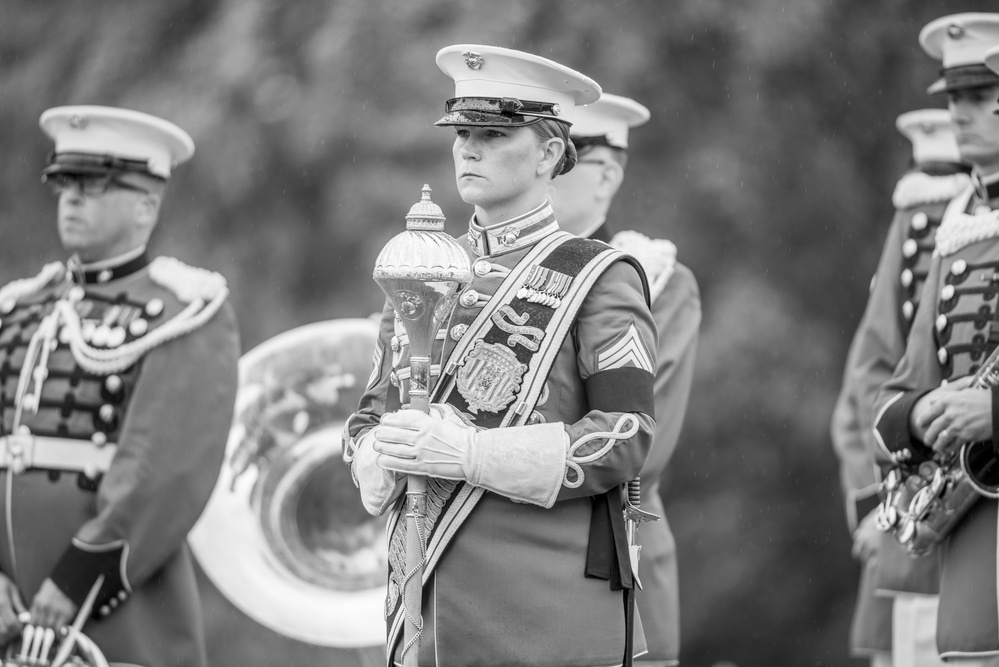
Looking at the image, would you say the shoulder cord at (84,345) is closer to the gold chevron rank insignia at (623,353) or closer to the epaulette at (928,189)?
the gold chevron rank insignia at (623,353)

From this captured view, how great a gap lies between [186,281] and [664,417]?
5.67 ft

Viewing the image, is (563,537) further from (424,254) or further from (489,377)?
(424,254)

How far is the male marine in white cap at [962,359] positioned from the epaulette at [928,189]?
77 cm

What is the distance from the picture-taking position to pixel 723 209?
802 cm

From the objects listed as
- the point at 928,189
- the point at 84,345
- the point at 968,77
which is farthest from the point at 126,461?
the point at 928,189

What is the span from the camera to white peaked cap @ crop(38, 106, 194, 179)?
598 cm

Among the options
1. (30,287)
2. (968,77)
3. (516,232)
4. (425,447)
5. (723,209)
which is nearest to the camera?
(425,447)

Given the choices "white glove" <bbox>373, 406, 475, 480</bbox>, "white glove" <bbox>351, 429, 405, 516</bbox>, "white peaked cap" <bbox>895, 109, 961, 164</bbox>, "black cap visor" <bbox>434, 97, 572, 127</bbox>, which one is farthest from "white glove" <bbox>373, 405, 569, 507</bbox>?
"white peaked cap" <bbox>895, 109, 961, 164</bbox>

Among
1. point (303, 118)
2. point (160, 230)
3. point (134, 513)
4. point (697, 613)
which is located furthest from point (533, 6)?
point (134, 513)

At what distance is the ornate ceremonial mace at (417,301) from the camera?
3.79 meters

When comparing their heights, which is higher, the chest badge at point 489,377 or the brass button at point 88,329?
the brass button at point 88,329

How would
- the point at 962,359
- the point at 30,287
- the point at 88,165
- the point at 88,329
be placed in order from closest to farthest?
the point at 962,359 → the point at 88,329 → the point at 88,165 → the point at 30,287

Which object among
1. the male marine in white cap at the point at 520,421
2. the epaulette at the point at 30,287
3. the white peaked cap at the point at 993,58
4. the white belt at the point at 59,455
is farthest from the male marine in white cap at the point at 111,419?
the white peaked cap at the point at 993,58

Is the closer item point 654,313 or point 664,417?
point 664,417
